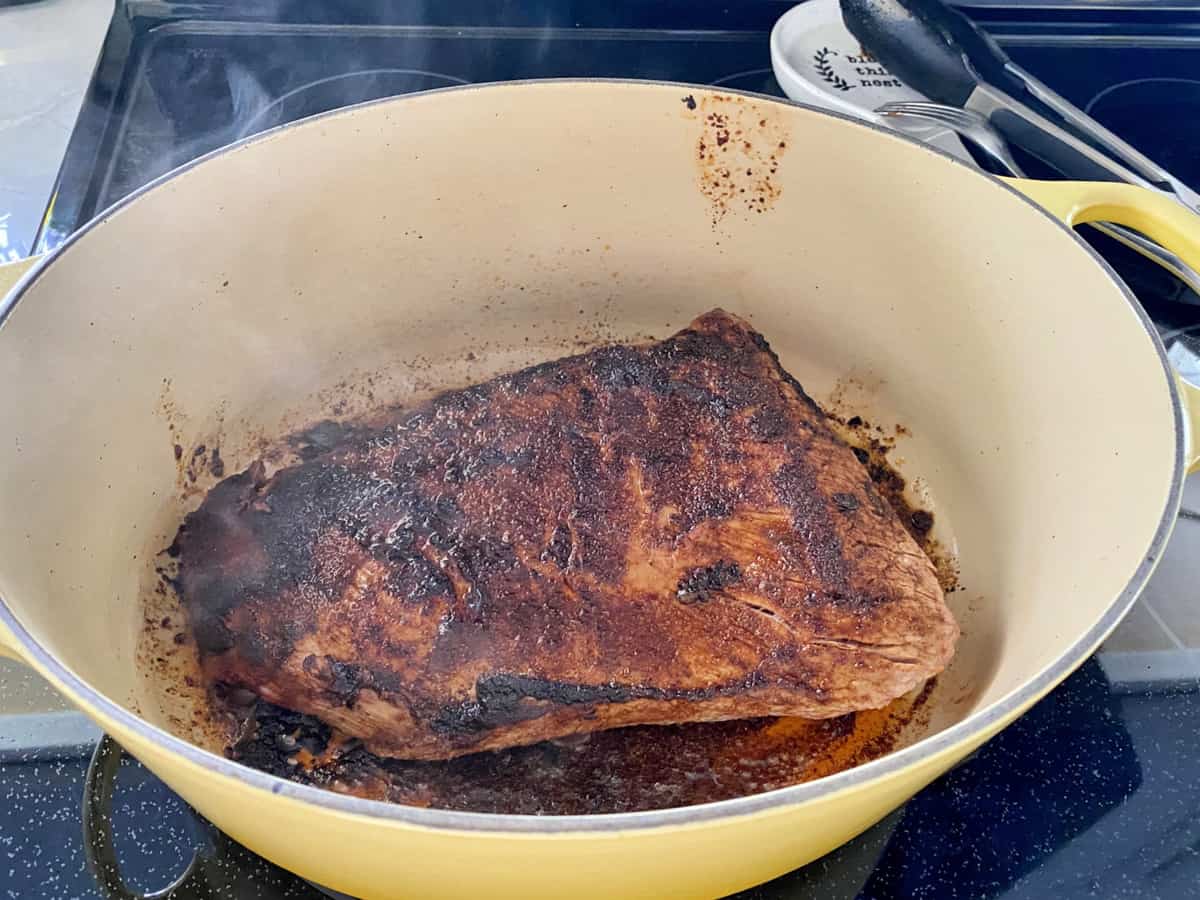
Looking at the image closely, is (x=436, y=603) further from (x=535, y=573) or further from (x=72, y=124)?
(x=72, y=124)

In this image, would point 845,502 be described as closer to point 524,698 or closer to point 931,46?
point 524,698

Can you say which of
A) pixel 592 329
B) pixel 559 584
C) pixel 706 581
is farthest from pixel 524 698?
pixel 592 329

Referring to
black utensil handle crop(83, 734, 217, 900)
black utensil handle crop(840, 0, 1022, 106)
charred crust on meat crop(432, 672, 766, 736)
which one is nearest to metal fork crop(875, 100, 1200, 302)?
black utensil handle crop(840, 0, 1022, 106)

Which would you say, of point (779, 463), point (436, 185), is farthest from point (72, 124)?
point (779, 463)

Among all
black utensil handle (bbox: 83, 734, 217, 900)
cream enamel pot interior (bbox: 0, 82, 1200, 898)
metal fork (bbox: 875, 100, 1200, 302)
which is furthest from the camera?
metal fork (bbox: 875, 100, 1200, 302)

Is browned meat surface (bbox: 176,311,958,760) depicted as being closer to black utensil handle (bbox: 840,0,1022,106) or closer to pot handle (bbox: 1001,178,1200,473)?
pot handle (bbox: 1001,178,1200,473)
